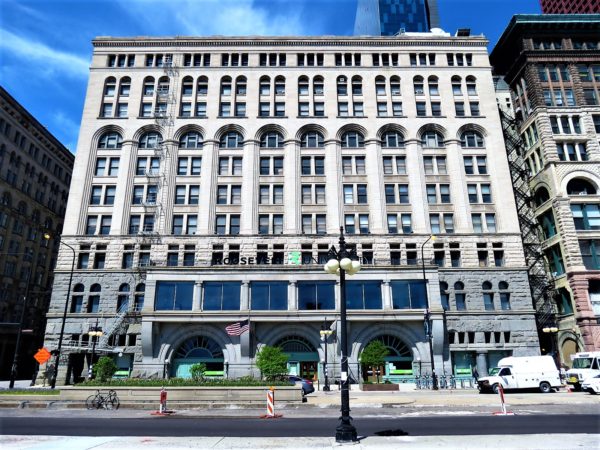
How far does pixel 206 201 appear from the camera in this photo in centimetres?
4894

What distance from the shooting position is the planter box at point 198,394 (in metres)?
24.6

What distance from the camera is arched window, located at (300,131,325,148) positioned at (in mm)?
52250

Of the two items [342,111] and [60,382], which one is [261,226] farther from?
[60,382]

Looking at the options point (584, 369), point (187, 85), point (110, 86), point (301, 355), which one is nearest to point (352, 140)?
point (187, 85)

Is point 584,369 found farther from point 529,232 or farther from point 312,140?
point 312,140

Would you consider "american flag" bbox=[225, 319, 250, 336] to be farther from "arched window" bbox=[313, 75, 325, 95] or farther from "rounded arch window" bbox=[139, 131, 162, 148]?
"arched window" bbox=[313, 75, 325, 95]

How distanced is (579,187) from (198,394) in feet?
161

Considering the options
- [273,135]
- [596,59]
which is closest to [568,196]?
[596,59]

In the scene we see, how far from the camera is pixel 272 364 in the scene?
1155 inches

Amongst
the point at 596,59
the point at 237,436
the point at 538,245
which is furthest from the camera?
the point at 596,59

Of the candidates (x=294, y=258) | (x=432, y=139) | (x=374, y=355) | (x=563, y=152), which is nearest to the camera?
(x=374, y=355)

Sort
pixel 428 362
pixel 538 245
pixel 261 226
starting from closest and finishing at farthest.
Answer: pixel 428 362
pixel 261 226
pixel 538 245

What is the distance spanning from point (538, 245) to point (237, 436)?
49.0 m

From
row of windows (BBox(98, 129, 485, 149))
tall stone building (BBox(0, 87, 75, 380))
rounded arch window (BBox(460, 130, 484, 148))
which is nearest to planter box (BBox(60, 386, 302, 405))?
row of windows (BBox(98, 129, 485, 149))
